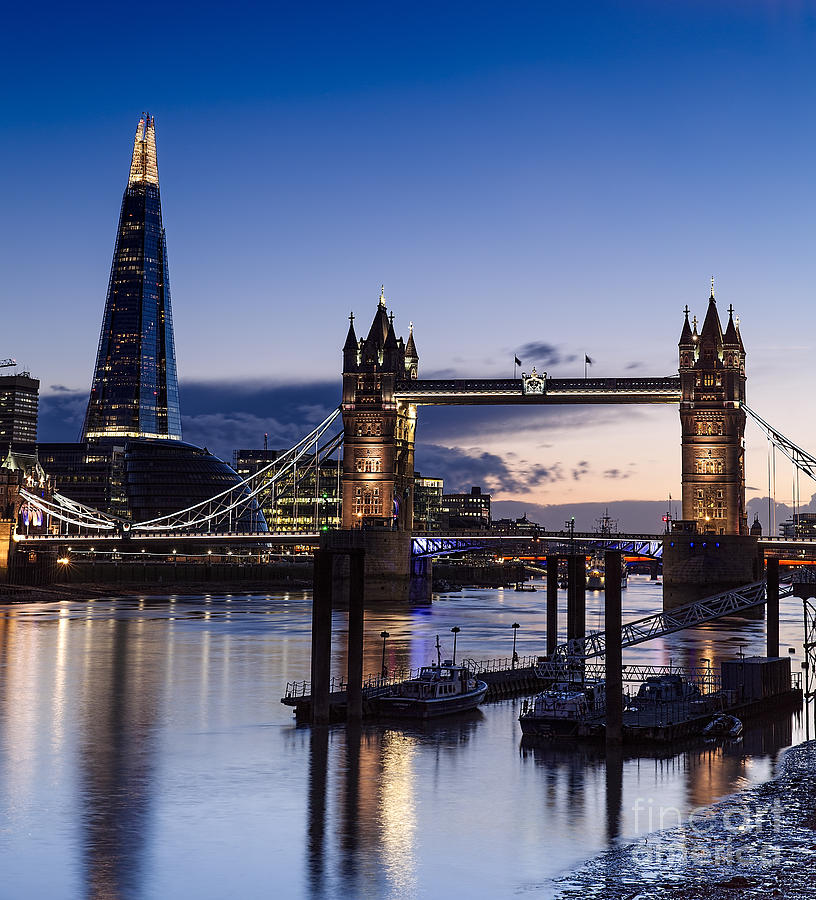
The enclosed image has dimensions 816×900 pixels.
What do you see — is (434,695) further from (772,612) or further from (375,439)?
(375,439)

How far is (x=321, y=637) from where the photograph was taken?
54.5 metres

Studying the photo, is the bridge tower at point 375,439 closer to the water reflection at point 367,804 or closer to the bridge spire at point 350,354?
the bridge spire at point 350,354

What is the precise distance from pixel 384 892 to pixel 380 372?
12788cm

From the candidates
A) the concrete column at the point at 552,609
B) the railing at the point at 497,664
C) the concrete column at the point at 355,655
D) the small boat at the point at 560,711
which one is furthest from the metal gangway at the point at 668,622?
the concrete column at the point at 355,655

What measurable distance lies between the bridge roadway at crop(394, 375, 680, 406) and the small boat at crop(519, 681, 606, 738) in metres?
89.9

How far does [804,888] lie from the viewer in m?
33.9

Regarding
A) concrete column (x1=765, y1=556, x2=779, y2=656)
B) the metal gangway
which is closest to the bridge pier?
concrete column (x1=765, y1=556, x2=779, y2=656)

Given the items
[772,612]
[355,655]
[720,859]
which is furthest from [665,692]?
[720,859]

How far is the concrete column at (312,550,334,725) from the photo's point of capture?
180 feet

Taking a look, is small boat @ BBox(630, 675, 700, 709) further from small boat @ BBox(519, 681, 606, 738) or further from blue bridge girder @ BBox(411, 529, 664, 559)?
blue bridge girder @ BBox(411, 529, 664, 559)

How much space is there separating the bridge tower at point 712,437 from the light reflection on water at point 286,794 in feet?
255

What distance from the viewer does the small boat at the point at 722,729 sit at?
55.8 metres

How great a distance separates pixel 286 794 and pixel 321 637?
923cm

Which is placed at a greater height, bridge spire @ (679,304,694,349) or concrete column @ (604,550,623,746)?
bridge spire @ (679,304,694,349)
